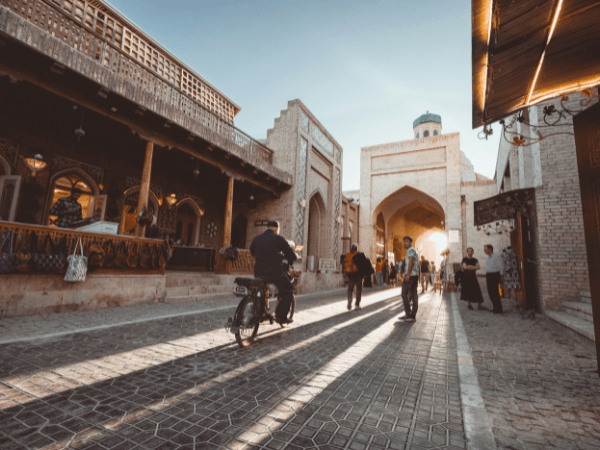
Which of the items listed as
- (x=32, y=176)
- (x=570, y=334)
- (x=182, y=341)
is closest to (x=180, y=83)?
(x=32, y=176)

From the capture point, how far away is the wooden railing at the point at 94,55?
596 cm

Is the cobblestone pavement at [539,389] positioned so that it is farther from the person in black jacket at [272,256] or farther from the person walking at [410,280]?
the person in black jacket at [272,256]

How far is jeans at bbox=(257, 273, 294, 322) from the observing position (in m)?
4.63

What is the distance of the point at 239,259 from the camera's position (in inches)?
437

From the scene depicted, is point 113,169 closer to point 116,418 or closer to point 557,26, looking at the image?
point 116,418

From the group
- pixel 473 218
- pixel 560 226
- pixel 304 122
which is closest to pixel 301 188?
pixel 304 122

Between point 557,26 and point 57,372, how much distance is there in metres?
5.76

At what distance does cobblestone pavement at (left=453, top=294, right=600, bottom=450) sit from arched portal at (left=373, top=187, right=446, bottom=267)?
19724 millimetres

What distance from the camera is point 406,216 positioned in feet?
105

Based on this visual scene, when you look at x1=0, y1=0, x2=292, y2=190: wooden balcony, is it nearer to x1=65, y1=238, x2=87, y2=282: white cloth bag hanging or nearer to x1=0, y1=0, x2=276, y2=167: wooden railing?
x1=0, y1=0, x2=276, y2=167: wooden railing

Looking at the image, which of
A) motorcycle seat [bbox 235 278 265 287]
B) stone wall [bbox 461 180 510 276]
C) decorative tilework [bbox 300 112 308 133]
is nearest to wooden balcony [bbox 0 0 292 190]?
decorative tilework [bbox 300 112 308 133]

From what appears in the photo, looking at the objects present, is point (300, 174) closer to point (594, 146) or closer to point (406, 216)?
point (594, 146)

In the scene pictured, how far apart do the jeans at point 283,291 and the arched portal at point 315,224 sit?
1305cm

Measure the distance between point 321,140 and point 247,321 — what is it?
15.1 metres
